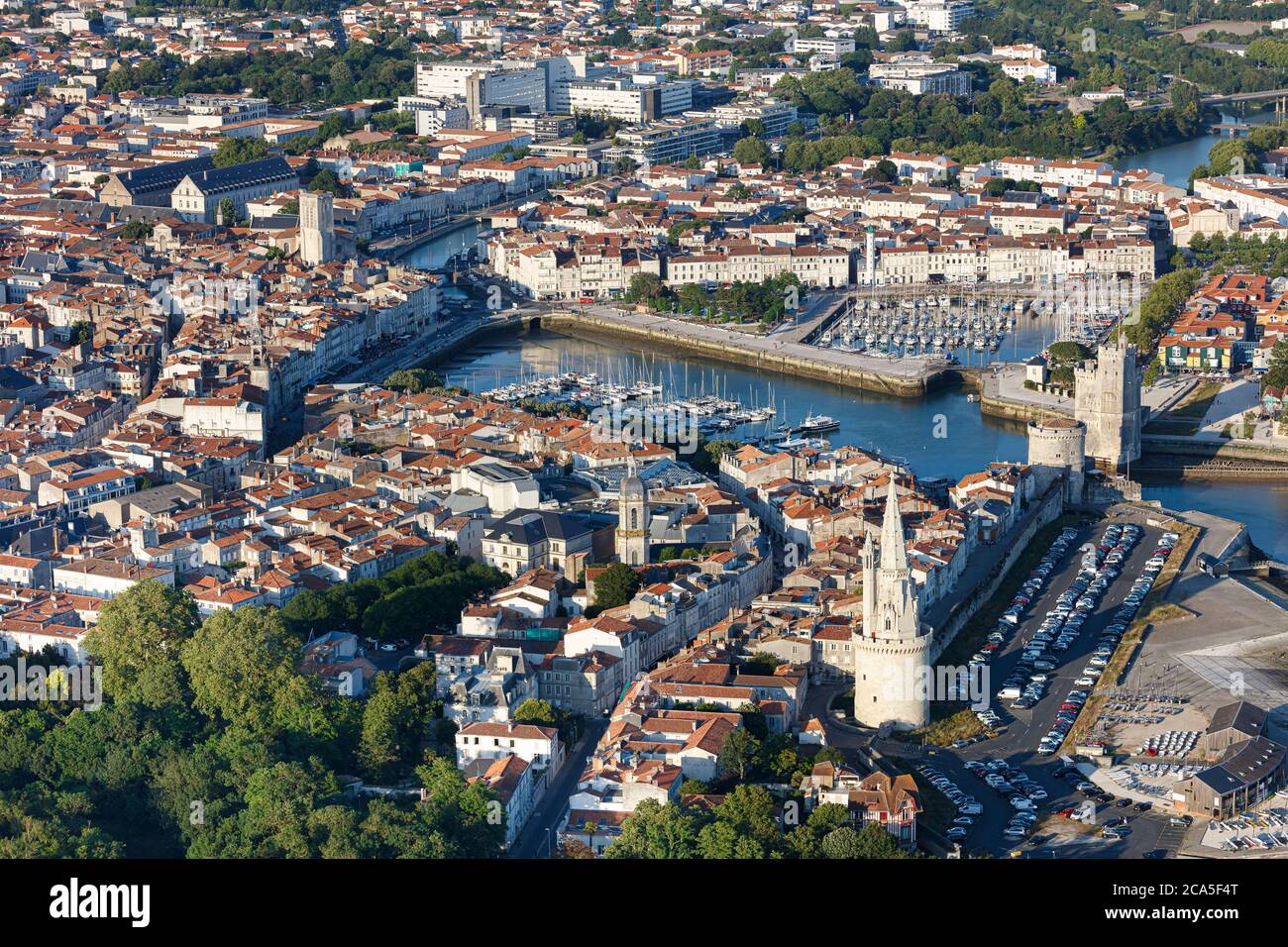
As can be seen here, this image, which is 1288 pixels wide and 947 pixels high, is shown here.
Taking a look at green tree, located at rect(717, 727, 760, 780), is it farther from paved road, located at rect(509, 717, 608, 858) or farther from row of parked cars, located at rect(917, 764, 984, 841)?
row of parked cars, located at rect(917, 764, 984, 841)

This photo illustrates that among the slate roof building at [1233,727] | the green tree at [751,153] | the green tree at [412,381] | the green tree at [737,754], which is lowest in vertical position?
the green tree at [751,153]

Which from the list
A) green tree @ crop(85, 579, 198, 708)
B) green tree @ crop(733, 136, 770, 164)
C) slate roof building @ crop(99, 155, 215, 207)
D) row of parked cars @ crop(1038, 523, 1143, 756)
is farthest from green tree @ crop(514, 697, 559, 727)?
green tree @ crop(733, 136, 770, 164)

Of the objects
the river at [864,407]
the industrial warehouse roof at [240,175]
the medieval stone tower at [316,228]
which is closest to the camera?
the river at [864,407]

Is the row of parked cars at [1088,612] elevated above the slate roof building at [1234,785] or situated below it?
below

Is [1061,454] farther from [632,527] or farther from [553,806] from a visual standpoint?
[553,806]

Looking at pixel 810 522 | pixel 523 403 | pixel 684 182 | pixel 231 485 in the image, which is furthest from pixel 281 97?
pixel 810 522

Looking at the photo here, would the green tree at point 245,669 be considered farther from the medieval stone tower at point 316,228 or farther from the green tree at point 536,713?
the medieval stone tower at point 316,228

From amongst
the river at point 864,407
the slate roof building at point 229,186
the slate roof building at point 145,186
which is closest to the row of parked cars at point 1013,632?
the river at point 864,407
